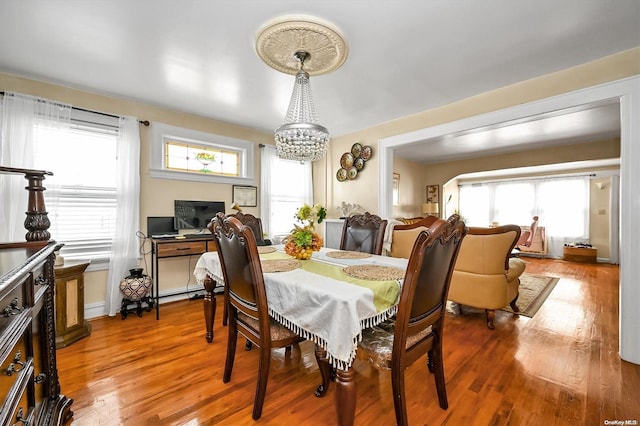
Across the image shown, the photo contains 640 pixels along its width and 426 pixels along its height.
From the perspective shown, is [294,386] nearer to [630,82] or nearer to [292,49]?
[292,49]

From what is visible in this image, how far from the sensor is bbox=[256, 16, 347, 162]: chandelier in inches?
70.0

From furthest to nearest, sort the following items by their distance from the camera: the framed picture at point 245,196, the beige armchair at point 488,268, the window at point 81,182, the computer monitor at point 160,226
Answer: the framed picture at point 245,196 → the computer monitor at point 160,226 → the window at point 81,182 → the beige armchair at point 488,268

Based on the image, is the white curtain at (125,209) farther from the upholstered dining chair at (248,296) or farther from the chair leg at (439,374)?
the chair leg at (439,374)

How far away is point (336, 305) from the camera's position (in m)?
1.19

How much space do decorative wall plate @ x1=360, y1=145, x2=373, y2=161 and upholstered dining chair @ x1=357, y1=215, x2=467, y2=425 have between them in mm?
2824

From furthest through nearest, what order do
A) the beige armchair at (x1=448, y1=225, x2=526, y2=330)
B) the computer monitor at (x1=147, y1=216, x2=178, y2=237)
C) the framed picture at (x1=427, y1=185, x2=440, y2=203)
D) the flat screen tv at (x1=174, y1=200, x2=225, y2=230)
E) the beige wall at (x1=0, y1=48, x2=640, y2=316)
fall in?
the framed picture at (x1=427, y1=185, x2=440, y2=203), the flat screen tv at (x1=174, y1=200, x2=225, y2=230), the computer monitor at (x1=147, y1=216, x2=178, y2=237), the beige armchair at (x1=448, y1=225, x2=526, y2=330), the beige wall at (x1=0, y1=48, x2=640, y2=316)

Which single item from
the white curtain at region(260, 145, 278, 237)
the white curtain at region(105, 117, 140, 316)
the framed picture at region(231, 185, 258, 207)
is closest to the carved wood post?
the white curtain at region(105, 117, 140, 316)

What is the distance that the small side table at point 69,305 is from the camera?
2.27 m

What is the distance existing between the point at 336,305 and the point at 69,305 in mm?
2635

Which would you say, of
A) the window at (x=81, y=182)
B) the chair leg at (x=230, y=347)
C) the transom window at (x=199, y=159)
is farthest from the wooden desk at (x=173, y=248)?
the chair leg at (x=230, y=347)

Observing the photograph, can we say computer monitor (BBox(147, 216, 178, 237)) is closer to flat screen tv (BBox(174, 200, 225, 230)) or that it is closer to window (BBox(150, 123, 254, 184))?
flat screen tv (BBox(174, 200, 225, 230))

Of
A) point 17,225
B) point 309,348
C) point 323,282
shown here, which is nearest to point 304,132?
point 323,282

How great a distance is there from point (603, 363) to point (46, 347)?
3564 mm

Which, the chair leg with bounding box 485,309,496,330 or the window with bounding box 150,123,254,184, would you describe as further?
the window with bounding box 150,123,254,184
